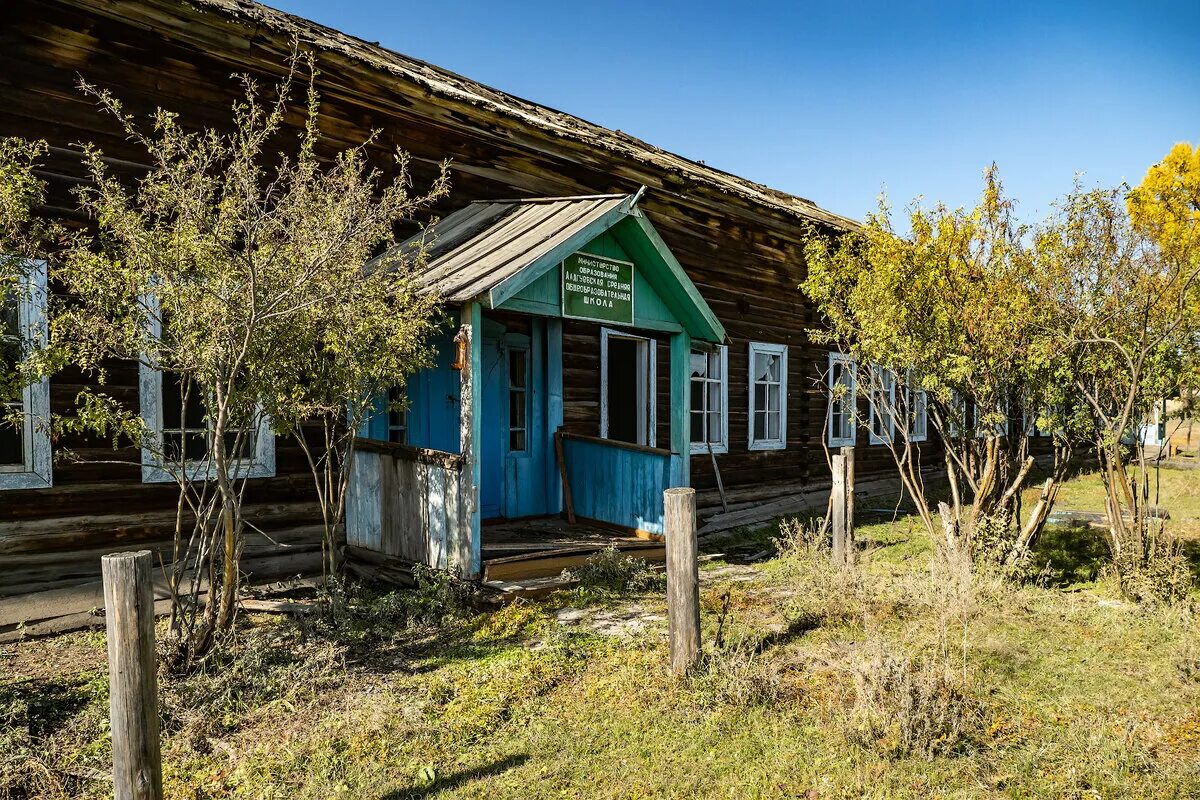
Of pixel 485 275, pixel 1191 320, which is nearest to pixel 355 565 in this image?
pixel 485 275

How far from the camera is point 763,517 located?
470 inches

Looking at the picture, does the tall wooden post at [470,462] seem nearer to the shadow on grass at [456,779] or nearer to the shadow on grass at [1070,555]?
the shadow on grass at [456,779]

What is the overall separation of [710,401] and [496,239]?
574 cm

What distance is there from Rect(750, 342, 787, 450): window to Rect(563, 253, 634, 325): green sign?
5594 mm

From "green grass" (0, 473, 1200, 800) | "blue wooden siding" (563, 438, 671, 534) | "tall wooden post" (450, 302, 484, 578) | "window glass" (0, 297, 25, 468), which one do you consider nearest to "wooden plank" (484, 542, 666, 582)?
"tall wooden post" (450, 302, 484, 578)

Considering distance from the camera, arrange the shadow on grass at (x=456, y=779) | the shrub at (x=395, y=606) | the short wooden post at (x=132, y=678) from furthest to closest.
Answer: the shrub at (x=395, y=606)
the shadow on grass at (x=456, y=779)
the short wooden post at (x=132, y=678)

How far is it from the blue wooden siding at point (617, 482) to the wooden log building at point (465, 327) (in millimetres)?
33

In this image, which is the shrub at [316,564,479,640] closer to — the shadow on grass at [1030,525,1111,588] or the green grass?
the green grass

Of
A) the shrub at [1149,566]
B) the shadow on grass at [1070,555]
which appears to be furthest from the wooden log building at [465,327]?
the shrub at [1149,566]

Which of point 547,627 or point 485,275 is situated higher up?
point 485,275

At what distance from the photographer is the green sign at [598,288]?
700 cm

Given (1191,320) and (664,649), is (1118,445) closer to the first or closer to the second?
(1191,320)

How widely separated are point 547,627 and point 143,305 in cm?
340

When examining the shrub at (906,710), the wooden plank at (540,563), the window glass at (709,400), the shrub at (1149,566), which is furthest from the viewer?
the window glass at (709,400)
